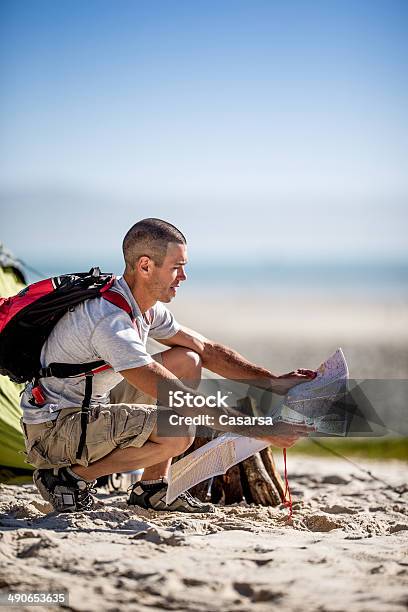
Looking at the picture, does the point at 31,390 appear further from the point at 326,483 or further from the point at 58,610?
the point at 326,483

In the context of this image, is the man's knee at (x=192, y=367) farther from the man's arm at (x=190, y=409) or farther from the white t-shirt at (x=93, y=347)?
the man's arm at (x=190, y=409)

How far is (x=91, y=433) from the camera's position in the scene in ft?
12.8

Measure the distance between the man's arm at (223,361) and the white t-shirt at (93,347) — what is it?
0.93ft

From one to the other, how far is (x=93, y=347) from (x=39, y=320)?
271 millimetres

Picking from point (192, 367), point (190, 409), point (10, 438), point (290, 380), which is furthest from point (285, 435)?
point (10, 438)

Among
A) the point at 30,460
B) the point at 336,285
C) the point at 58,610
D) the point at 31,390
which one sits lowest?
the point at 58,610

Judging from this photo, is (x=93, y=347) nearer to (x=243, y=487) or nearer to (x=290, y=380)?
(x=290, y=380)

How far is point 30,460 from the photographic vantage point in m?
4.03

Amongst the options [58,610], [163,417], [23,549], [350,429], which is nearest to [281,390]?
[350,429]

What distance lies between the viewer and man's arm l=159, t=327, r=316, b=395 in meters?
4.40

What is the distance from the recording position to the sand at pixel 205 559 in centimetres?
259

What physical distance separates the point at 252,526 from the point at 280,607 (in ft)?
4.25

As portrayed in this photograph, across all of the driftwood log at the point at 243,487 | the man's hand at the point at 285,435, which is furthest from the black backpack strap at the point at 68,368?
the driftwood log at the point at 243,487

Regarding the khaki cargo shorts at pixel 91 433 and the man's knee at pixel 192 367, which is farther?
the man's knee at pixel 192 367
